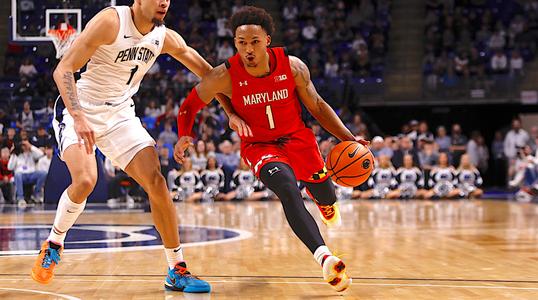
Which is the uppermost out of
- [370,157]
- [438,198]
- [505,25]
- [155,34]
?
[505,25]

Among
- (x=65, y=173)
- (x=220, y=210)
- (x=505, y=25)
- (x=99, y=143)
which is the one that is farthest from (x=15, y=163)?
(x=505, y=25)

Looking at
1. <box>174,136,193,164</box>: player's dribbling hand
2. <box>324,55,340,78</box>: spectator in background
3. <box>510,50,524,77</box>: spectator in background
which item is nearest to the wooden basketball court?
<box>174,136,193,164</box>: player's dribbling hand

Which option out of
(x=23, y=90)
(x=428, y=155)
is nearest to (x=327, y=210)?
(x=428, y=155)

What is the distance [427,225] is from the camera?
10234 mm

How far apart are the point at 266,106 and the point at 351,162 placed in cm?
68

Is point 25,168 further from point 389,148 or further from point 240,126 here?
point 240,126

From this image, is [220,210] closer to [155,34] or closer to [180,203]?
[180,203]

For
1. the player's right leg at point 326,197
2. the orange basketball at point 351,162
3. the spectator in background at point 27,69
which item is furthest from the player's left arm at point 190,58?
the spectator in background at point 27,69

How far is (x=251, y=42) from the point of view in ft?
17.5

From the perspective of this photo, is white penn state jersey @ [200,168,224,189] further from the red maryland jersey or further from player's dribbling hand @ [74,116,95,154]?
player's dribbling hand @ [74,116,95,154]

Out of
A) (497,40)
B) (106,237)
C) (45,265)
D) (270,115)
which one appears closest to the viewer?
(45,265)

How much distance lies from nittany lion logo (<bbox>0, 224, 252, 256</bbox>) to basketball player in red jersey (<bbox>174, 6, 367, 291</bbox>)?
2237 millimetres

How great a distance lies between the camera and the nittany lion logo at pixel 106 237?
7480 mm

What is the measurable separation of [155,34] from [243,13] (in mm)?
565
